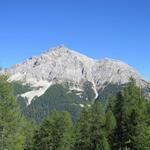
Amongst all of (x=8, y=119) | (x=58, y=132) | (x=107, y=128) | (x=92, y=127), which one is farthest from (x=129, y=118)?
(x=8, y=119)

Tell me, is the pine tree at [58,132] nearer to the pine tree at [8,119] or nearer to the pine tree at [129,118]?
the pine tree at [129,118]

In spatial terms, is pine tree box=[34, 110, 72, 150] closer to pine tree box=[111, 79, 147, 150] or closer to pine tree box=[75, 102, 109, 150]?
pine tree box=[75, 102, 109, 150]

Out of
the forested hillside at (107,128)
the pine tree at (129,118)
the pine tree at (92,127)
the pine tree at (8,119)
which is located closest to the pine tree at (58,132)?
the forested hillside at (107,128)

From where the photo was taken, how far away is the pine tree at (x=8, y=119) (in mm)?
42406

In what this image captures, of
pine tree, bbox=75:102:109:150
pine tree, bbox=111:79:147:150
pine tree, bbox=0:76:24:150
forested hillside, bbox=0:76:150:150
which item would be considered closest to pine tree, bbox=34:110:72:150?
forested hillside, bbox=0:76:150:150

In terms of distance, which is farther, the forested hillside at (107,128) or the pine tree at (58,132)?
the pine tree at (58,132)

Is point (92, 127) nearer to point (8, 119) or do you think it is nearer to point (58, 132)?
point (58, 132)

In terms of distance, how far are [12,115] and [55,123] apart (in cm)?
3069

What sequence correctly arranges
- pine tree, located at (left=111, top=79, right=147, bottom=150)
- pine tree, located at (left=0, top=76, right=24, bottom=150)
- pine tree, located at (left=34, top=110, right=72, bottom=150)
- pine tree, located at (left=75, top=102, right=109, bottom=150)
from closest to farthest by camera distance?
pine tree, located at (left=0, top=76, right=24, bottom=150) < pine tree, located at (left=111, top=79, right=147, bottom=150) < pine tree, located at (left=75, top=102, right=109, bottom=150) < pine tree, located at (left=34, top=110, right=72, bottom=150)

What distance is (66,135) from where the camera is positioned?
7200 centimetres

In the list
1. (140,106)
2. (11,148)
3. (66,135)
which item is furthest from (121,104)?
(11,148)

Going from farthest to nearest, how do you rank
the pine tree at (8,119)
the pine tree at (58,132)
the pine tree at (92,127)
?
the pine tree at (58,132) → the pine tree at (92,127) → the pine tree at (8,119)

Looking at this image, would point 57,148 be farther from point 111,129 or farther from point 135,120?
point 135,120

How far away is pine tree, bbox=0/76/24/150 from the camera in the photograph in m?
42.4
